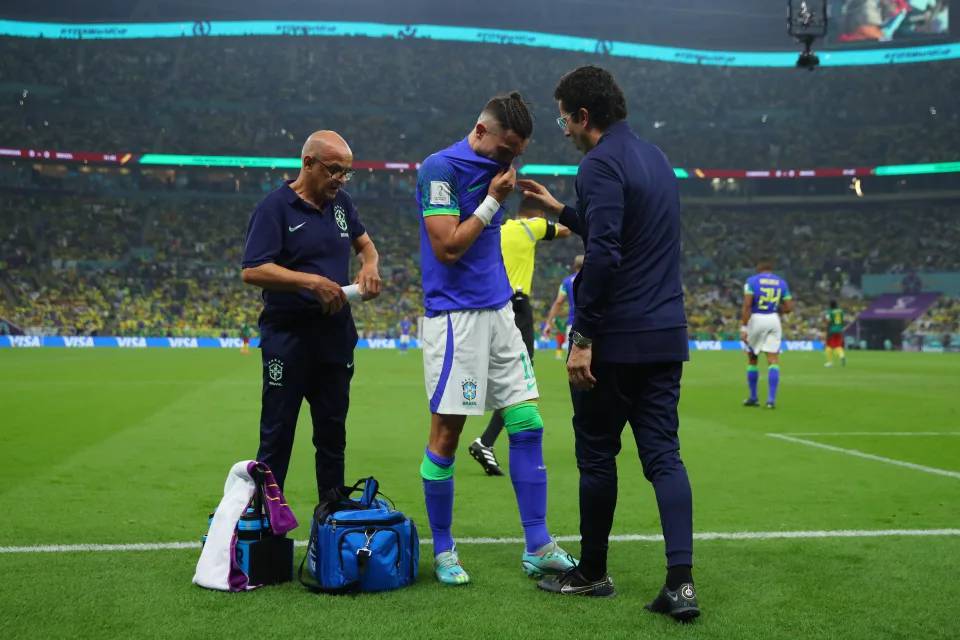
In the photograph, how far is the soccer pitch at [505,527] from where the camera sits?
3830 millimetres

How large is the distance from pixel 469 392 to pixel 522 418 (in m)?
0.35

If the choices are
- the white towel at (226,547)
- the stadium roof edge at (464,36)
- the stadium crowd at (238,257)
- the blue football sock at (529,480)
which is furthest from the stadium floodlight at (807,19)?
the stadium roof edge at (464,36)

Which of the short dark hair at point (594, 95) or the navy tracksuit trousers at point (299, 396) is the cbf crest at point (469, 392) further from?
the short dark hair at point (594, 95)

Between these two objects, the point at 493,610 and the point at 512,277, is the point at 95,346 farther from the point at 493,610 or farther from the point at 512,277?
the point at 493,610

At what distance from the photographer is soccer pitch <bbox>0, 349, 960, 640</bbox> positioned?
3830 millimetres

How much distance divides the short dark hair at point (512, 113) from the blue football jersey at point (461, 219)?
20cm

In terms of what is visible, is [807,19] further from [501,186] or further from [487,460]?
[501,186]

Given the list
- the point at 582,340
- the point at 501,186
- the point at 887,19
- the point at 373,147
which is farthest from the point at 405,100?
the point at 582,340

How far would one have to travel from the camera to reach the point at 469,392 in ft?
15.0

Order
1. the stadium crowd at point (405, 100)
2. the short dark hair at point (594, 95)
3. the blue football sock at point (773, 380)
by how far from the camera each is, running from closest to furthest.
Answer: the short dark hair at point (594, 95) → the blue football sock at point (773, 380) → the stadium crowd at point (405, 100)

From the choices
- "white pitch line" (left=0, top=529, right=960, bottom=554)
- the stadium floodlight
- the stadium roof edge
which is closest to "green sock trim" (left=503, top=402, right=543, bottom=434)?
"white pitch line" (left=0, top=529, right=960, bottom=554)

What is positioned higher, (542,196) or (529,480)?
(542,196)

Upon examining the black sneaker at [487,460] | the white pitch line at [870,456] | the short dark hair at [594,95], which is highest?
the short dark hair at [594,95]

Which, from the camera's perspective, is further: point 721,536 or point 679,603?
point 721,536
